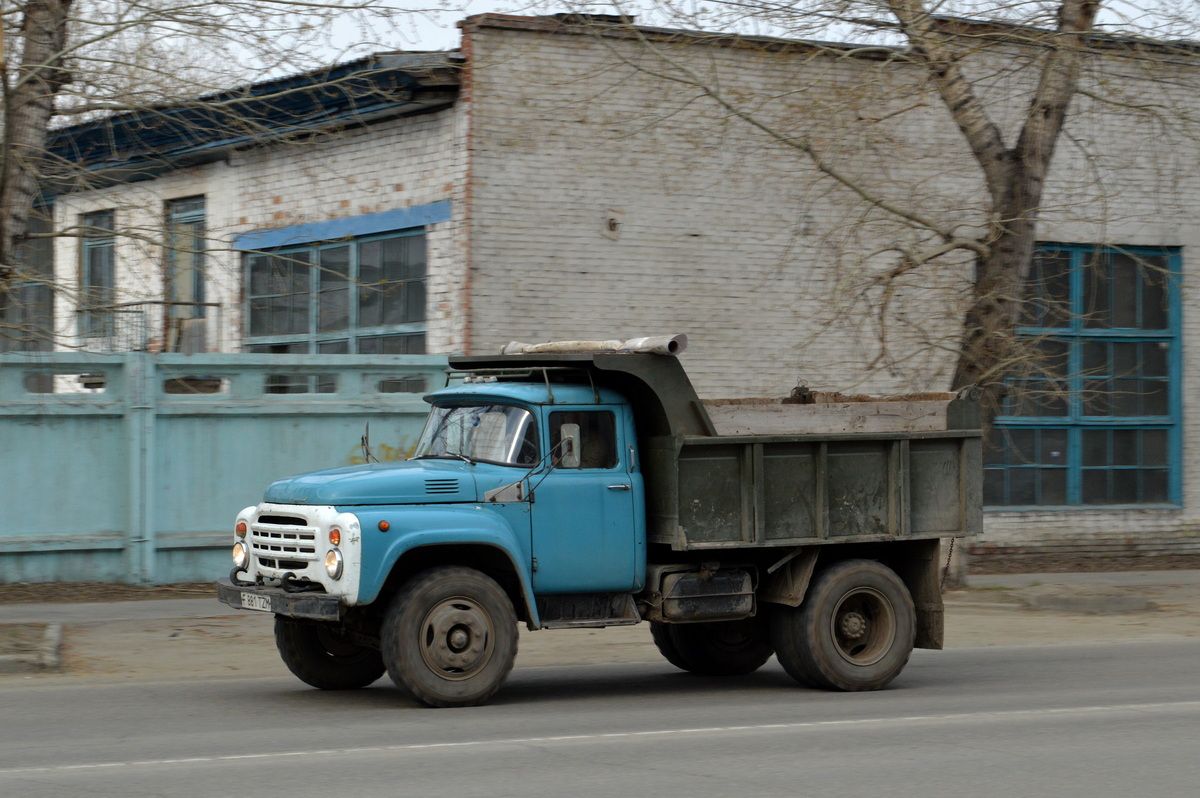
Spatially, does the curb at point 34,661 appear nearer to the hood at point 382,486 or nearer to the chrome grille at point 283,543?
the chrome grille at point 283,543

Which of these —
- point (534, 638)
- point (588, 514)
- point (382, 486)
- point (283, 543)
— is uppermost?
point (382, 486)

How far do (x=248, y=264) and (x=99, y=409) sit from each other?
15.7ft

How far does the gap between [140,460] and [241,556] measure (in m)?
6.10

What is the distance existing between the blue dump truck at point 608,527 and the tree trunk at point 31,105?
3733mm

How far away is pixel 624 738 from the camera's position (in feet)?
27.7

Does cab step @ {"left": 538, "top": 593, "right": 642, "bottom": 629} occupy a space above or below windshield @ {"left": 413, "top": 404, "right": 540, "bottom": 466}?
below

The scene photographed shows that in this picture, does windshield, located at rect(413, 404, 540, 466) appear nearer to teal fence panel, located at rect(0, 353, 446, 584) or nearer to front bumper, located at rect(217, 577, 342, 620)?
front bumper, located at rect(217, 577, 342, 620)

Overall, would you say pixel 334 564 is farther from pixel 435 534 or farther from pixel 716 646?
pixel 716 646

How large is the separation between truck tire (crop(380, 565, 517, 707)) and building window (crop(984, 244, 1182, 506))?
1231 cm

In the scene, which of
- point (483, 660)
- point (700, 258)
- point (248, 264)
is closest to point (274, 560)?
point (483, 660)

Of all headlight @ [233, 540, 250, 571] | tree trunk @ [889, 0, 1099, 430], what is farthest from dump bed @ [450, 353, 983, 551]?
tree trunk @ [889, 0, 1099, 430]

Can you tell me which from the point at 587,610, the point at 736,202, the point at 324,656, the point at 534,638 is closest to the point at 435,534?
the point at 587,610

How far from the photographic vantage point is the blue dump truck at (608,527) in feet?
30.7

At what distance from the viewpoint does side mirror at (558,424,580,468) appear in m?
9.93
